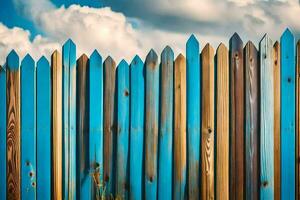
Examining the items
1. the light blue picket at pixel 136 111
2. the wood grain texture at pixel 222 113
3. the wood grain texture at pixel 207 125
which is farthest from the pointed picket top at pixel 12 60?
the wood grain texture at pixel 222 113

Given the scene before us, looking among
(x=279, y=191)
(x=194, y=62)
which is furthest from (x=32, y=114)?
(x=279, y=191)

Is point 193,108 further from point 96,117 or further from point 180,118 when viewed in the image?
point 96,117

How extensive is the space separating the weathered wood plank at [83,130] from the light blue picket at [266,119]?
1.65 m

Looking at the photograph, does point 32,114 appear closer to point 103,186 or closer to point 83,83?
point 83,83

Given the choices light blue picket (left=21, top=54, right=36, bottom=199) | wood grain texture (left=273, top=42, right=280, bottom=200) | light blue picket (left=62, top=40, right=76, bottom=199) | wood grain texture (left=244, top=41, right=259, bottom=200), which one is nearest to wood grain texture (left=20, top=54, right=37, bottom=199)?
light blue picket (left=21, top=54, right=36, bottom=199)

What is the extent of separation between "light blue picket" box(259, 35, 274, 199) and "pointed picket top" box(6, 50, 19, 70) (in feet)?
7.74

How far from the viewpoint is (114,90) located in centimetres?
456

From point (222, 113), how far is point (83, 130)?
4.34ft

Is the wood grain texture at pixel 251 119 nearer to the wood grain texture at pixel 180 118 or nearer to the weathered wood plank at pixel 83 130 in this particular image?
the wood grain texture at pixel 180 118

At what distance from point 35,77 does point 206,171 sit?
1.87 meters

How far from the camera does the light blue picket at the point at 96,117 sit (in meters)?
4.56

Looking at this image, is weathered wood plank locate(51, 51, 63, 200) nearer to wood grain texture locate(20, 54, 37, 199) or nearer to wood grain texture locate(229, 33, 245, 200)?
wood grain texture locate(20, 54, 37, 199)

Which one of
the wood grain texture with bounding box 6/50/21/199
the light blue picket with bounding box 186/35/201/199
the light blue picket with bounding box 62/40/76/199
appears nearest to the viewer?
the light blue picket with bounding box 186/35/201/199

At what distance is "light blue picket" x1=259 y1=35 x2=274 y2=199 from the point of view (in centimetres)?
456
